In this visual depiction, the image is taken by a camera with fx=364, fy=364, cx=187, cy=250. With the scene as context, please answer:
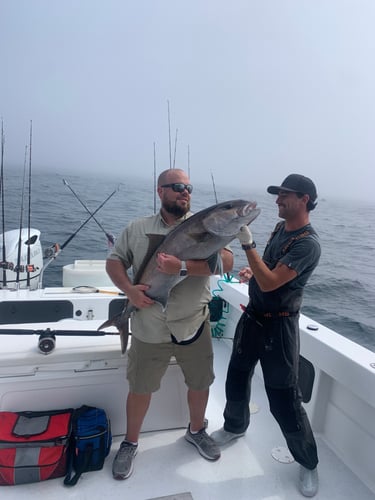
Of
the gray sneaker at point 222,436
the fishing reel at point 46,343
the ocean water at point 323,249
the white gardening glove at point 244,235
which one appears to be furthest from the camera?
the ocean water at point 323,249

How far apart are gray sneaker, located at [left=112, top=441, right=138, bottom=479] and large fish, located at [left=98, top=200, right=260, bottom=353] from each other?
75 cm

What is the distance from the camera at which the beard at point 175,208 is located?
252 centimetres

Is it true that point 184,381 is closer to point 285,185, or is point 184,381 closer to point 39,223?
point 285,185

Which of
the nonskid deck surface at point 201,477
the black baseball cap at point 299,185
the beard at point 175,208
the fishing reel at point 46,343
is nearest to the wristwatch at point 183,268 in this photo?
the beard at point 175,208

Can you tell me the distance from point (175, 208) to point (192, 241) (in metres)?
0.39

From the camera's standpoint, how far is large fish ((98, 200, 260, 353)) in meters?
2.11

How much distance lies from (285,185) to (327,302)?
25.2ft

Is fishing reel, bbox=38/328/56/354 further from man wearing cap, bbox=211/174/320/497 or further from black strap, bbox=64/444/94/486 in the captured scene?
man wearing cap, bbox=211/174/320/497

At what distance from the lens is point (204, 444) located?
277 cm

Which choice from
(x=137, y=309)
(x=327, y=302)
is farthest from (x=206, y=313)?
(x=327, y=302)

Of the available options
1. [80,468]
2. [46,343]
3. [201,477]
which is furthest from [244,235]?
[80,468]

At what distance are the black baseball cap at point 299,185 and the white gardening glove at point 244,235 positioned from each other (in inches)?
18.6

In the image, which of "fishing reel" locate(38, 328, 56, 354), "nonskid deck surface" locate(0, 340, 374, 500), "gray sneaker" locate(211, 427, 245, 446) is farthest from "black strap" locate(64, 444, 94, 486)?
"gray sneaker" locate(211, 427, 245, 446)

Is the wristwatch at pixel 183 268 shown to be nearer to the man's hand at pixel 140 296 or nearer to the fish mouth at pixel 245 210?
the man's hand at pixel 140 296
